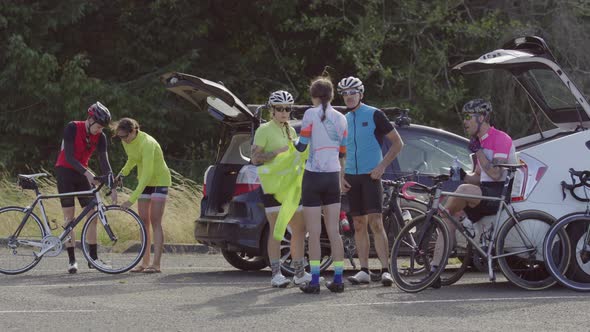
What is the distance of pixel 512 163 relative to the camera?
11.9 metres

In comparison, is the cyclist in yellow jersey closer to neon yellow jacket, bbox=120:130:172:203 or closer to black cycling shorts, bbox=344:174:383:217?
black cycling shorts, bbox=344:174:383:217

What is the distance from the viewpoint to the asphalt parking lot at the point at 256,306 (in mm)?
9492

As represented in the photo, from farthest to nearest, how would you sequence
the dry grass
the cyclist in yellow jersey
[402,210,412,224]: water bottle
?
the dry grass < [402,210,412,224]: water bottle < the cyclist in yellow jersey

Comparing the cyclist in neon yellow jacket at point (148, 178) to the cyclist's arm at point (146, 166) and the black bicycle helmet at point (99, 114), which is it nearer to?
the cyclist's arm at point (146, 166)

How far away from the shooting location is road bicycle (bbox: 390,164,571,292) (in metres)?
11.6

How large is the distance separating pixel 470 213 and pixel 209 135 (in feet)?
58.2

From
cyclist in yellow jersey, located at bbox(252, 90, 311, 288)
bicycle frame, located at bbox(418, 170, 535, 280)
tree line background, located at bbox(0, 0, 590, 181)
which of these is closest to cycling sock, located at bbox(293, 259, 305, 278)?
cyclist in yellow jersey, located at bbox(252, 90, 311, 288)

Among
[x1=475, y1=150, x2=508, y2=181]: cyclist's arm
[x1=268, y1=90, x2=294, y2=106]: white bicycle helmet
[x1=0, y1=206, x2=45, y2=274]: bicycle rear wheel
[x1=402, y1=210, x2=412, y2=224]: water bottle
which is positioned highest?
[x1=268, y1=90, x2=294, y2=106]: white bicycle helmet

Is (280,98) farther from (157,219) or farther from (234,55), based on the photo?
(234,55)

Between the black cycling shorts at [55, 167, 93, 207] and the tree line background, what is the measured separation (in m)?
13.3

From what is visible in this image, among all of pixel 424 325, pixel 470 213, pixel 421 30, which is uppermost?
pixel 421 30

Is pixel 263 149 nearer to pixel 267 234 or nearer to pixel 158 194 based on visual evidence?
pixel 267 234

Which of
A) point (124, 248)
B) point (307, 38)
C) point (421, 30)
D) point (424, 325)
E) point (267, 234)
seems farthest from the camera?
point (307, 38)

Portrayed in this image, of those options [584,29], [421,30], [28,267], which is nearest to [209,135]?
[421,30]
